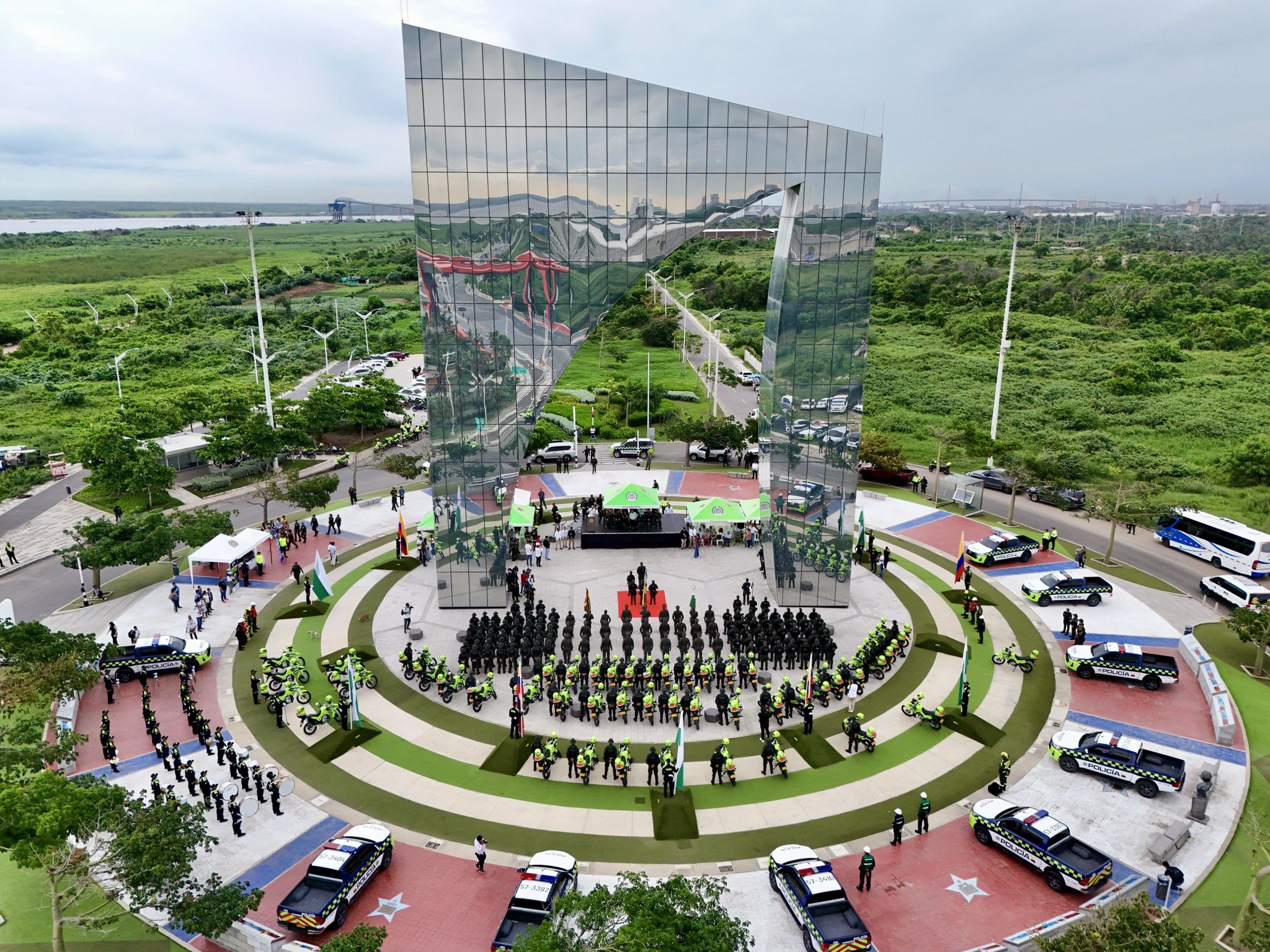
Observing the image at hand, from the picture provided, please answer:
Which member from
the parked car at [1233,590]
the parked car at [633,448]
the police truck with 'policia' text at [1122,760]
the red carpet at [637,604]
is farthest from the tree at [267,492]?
the parked car at [1233,590]

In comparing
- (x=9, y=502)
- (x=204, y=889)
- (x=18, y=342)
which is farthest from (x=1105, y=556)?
(x=18, y=342)

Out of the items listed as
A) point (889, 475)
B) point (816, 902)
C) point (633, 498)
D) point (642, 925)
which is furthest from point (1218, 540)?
point (642, 925)

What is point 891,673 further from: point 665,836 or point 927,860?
point 665,836

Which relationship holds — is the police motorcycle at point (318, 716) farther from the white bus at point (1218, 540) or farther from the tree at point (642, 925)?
the white bus at point (1218, 540)

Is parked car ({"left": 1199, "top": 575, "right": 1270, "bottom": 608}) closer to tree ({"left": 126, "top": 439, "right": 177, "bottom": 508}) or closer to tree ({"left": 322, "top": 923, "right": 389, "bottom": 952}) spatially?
tree ({"left": 322, "top": 923, "right": 389, "bottom": 952})

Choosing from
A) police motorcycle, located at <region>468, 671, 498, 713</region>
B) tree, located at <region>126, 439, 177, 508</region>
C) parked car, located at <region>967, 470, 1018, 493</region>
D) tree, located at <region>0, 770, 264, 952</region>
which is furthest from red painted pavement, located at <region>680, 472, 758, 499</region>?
tree, located at <region>0, 770, 264, 952</region>

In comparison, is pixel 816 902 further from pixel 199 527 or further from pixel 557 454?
pixel 557 454
